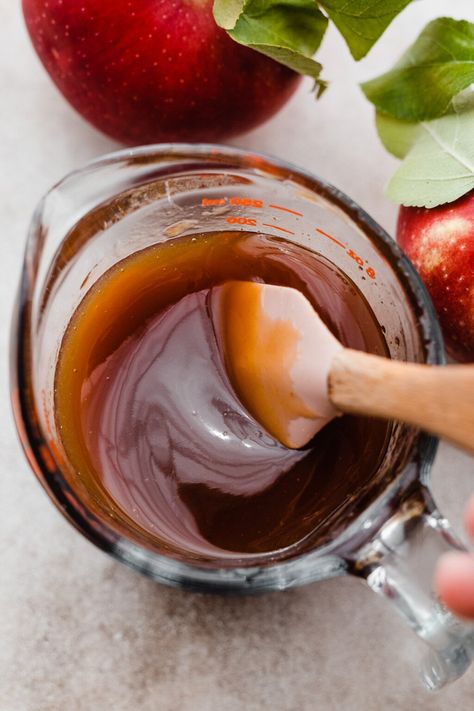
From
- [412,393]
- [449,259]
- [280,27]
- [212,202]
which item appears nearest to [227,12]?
[280,27]

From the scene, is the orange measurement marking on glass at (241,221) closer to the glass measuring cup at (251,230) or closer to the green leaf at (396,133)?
the glass measuring cup at (251,230)

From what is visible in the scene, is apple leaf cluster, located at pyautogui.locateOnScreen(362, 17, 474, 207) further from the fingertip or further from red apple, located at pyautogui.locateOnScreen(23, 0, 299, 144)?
the fingertip

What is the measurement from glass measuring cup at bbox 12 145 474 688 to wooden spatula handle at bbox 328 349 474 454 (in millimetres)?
55

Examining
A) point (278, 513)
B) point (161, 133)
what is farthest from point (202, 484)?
point (161, 133)

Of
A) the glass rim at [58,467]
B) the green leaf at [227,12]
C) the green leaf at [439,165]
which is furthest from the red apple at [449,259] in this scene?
the green leaf at [227,12]

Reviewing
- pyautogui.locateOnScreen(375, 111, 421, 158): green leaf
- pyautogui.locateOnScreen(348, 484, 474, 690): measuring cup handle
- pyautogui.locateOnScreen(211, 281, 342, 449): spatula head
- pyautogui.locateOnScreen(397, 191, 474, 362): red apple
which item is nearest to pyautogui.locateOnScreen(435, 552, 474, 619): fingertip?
pyautogui.locateOnScreen(348, 484, 474, 690): measuring cup handle

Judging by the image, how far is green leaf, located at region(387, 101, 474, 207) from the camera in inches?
32.1

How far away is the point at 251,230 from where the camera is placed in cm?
81

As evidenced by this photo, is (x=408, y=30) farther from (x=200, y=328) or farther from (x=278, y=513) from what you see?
(x=278, y=513)

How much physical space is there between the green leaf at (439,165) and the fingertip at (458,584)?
0.34 metres

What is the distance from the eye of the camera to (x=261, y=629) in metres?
0.89

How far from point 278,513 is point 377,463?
9cm

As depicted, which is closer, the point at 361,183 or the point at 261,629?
the point at 261,629

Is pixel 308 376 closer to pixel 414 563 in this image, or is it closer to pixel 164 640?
pixel 414 563
